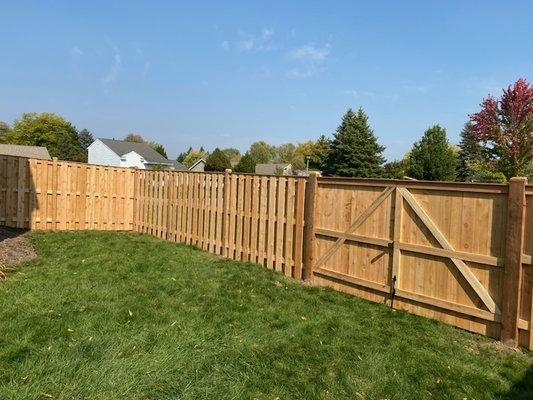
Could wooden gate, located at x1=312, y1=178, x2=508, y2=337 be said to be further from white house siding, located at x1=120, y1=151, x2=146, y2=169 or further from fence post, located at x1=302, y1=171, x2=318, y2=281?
white house siding, located at x1=120, y1=151, x2=146, y2=169

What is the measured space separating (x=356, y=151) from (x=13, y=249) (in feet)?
128

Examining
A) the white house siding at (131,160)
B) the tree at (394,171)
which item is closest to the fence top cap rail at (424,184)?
Answer: the tree at (394,171)

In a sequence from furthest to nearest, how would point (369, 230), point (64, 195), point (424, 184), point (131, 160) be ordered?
point (131, 160), point (64, 195), point (369, 230), point (424, 184)

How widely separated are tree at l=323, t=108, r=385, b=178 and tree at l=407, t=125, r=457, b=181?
463 centimetres

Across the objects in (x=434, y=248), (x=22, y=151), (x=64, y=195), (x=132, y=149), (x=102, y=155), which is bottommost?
(x=434, y=248)

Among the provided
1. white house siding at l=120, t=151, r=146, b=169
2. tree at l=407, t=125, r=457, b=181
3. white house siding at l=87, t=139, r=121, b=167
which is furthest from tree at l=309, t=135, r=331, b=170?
white house siding at l=87, t=139, r=121, b=167

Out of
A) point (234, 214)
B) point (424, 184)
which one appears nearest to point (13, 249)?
point (234, 214)

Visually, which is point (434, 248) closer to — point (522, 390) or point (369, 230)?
point (369, 230)

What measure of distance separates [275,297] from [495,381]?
2.91 m

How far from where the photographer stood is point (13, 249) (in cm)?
783

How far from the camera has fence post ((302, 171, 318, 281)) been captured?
6805mm

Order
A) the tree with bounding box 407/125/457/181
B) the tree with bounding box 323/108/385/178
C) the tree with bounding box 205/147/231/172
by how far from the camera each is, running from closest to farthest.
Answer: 1. the tree with bounding box 407/125/457/181
2. the tree with bounding box 323/108/385/178
3. the tree with bounding box 205/147/231/172

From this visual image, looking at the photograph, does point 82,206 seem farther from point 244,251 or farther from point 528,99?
point 528,99

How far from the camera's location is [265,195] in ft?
24.9
